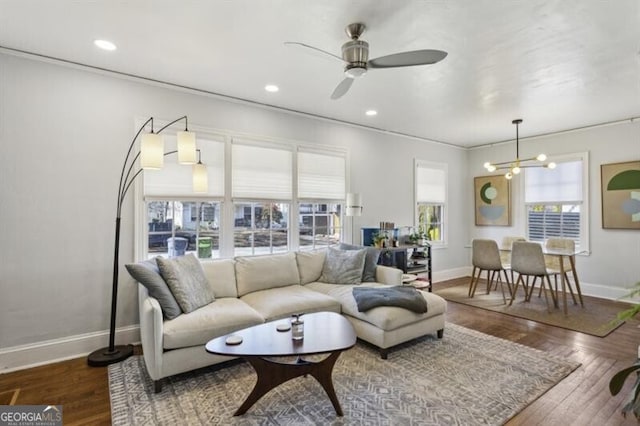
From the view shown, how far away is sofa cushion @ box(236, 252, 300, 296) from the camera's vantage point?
3.59 m

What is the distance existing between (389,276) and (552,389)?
1.86m

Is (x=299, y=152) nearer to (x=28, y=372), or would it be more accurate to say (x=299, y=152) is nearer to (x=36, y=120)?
(x=36, y=120)

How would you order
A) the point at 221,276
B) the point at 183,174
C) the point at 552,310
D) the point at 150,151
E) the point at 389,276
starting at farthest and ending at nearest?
1. the point at 552,310
2. the point at 389,276
3. the point at 183,174
4. the point at 221,276
5. the point at 150,151

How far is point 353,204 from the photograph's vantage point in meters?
4.51

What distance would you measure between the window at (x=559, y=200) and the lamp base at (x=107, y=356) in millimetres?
6494

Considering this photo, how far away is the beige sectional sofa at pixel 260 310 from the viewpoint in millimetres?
2459

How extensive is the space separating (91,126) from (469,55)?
359 centimetres

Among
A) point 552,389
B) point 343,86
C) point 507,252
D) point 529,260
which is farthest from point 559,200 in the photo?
point 343,86

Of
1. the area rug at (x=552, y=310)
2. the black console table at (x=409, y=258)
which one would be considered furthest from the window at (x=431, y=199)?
the area rug at (x=552, y=310)

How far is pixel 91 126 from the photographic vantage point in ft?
10.2

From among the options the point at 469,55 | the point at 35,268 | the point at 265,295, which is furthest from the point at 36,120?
the point at 469,55

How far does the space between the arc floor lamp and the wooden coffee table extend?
140 centimetres

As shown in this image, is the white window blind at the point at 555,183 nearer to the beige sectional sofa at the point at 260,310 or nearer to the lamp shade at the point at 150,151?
the beige sectional sofa at the point at 260,310

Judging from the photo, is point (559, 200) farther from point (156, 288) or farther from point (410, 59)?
point (156, 288)
